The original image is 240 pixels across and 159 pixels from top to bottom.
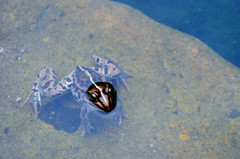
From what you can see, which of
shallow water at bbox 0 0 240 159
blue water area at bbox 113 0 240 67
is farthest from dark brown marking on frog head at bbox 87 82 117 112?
blue water area at bbox 113 0 240 67

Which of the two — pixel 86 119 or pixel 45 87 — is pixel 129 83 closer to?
pixel 86 119

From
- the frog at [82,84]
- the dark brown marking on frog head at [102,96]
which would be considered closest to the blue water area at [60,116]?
the frog at [82,84]

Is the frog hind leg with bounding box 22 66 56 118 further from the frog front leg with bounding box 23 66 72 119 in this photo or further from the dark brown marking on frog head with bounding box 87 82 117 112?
the dark brown marking on frog head with bounding box 87 82 117 112

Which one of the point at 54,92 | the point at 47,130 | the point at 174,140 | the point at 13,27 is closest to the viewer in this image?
the point at 174,140

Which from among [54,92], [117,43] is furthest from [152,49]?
[54,92]

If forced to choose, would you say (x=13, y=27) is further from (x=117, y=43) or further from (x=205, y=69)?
(x=205, y=69)
